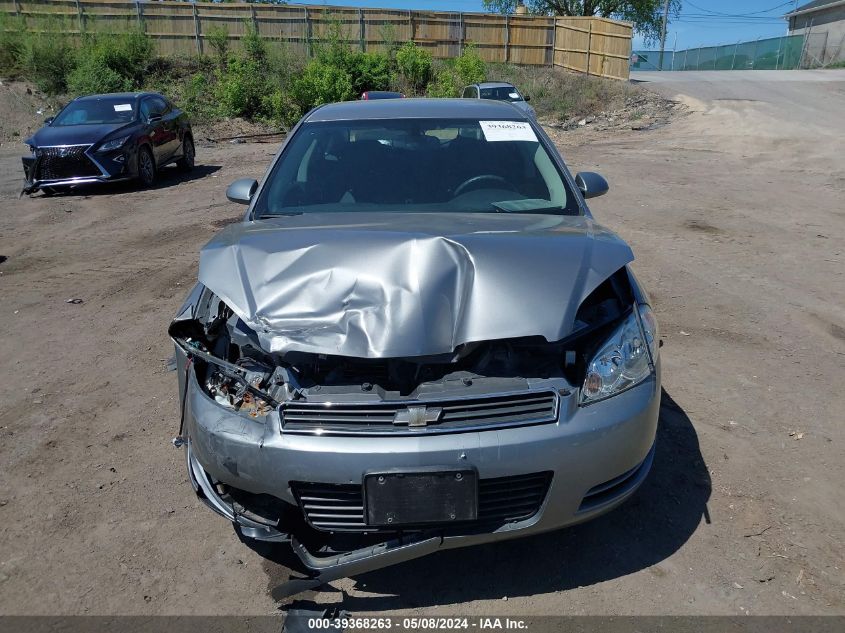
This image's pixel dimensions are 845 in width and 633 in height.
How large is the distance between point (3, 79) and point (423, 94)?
1502 cm

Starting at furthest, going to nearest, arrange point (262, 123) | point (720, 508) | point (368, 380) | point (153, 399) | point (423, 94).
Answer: point (423, 94)
point (262, 123)
point (153, 399)
point (720, 508)
point (368, 380)

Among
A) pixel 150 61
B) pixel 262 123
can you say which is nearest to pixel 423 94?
pixel 262 123

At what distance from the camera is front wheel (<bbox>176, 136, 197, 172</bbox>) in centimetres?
1420

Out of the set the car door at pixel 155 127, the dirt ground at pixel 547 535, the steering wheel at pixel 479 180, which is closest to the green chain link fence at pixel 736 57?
the car door at pixel 155 127

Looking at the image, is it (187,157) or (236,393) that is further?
(187,157)

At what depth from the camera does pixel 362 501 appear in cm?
252

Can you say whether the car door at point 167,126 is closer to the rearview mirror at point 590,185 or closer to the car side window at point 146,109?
the car side window at point 146,109

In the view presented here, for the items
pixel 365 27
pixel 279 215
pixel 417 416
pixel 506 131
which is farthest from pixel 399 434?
pixel 365 27

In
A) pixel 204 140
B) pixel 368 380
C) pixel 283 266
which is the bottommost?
pixel 204 140

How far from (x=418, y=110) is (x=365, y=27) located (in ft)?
92.9

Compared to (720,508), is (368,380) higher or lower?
higher

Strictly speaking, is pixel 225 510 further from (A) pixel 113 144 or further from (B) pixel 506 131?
(A) pixel 113 144

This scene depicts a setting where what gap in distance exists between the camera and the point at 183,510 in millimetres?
3332

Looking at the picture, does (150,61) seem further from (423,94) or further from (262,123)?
(423,94)
